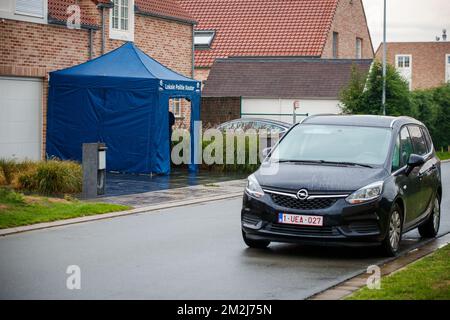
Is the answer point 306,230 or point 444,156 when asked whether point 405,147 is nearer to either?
point 306,230

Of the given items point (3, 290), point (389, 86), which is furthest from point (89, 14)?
point (3, 290)

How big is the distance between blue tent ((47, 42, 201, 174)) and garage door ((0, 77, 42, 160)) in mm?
406

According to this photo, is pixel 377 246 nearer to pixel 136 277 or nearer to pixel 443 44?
pixel 136 277

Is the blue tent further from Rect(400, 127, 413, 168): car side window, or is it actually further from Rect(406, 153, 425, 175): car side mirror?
Rect(406, 153, 425, 175): car side mirror

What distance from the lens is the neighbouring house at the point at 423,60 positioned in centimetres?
9575

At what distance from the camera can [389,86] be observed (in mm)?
37406

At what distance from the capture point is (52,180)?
20453 millimetres

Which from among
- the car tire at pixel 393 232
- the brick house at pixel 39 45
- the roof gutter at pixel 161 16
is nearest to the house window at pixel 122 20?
the brick house at pixel 39 45

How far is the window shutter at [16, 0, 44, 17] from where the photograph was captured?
85.9 ft

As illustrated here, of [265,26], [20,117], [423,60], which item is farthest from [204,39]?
[423,60]

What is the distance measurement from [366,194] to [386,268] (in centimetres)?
100

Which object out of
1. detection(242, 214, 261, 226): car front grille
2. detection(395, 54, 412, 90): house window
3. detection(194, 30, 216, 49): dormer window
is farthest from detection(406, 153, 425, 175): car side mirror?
detection(395, 54, 412, 90): house window

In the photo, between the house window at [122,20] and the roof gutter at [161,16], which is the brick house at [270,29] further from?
the house window at [122,20]

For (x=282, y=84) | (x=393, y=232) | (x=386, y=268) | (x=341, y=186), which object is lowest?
(x=386, y=268)
